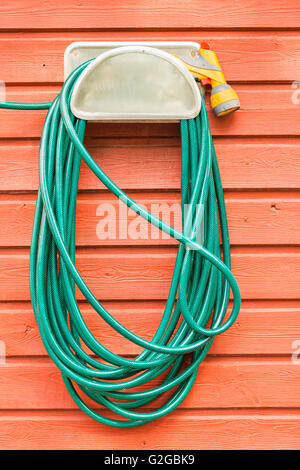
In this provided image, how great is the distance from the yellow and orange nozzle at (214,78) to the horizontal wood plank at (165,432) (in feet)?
3.38

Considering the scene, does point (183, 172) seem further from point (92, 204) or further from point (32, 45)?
point (32, 45)

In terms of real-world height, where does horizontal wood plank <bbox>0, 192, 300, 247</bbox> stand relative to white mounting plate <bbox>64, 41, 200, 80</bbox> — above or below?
below

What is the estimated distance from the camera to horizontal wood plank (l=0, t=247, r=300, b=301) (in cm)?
120

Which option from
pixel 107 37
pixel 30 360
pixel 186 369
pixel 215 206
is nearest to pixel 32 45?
pixel 107 37

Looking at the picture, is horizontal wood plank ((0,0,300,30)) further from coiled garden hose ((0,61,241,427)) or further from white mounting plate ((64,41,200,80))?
coiled garden hose ((0,61,241,427))

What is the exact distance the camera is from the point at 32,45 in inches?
47.9

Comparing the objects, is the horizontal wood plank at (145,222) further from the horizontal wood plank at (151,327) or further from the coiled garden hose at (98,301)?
the horizontal wood plank at (151,327)

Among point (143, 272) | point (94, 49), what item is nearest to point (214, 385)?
point (143, 272)

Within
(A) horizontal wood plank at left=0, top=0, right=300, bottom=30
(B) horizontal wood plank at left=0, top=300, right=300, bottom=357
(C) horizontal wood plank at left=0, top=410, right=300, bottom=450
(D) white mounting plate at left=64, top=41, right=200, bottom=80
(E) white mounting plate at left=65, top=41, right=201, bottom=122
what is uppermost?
(A) horizontal wood plank at left=0, top=0, right=300, bottom=30

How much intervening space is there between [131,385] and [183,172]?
666 mm

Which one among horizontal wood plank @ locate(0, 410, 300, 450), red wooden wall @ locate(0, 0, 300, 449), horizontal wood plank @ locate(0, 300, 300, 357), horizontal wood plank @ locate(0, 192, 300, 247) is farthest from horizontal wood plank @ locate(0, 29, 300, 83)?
horizontal wood plank @ locate(0, 410, 300, 450)

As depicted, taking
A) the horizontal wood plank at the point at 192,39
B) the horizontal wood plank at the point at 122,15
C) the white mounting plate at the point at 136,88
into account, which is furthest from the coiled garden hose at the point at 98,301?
the horizontal wood plank at the point at 122,15

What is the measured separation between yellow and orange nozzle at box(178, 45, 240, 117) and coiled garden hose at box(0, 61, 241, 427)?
95 mm

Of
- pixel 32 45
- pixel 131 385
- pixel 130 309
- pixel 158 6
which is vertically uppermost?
pixel 158 6
